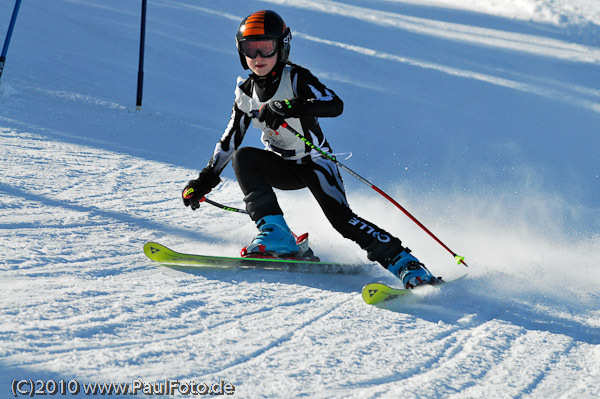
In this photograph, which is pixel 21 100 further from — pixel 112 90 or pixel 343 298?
pixel 343 298

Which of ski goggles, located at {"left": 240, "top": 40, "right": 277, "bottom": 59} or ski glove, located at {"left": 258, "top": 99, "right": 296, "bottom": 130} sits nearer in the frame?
ski glove, located at {"left": 258, "top": 99, "right": 296, "bottom": 130}

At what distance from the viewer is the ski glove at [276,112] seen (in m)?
3.47

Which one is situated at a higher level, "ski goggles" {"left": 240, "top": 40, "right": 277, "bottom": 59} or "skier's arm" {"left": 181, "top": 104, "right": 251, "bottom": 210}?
"ski goggles" {"left": 240, "top": 40, "right": 277, "bottom": 59}

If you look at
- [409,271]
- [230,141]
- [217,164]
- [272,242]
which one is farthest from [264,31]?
[409,271]

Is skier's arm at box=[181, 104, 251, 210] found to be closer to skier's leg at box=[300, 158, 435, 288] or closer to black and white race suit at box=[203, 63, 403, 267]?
black and white race suit at box=[203, 63, 403, 267]

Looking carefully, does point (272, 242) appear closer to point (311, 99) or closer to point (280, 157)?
point (280, 157)

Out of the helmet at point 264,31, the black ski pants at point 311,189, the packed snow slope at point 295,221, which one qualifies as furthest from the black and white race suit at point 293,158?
the packed snow slope at point 295,221

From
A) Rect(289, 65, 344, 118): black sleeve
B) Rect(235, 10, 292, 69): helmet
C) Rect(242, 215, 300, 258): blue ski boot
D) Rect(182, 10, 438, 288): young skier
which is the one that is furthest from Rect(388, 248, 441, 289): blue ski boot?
Rect(235, 10, 292, 69): helmet

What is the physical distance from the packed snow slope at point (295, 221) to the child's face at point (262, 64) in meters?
1.14

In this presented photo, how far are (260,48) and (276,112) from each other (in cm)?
40

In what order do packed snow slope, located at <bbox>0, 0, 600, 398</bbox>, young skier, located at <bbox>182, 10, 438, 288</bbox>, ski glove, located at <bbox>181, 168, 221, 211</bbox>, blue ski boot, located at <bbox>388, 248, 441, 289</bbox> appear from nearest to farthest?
packed snow slope, located at <bbox>0, 0, 600, 398</bbox>
blue ski boot, located at <bbox>388, 248, 441, 289</bbox>
young skier, located at <bbox>182, 10, 438, 288</bbox>
ski glove, located at <bbox>181, 168, 221, 211</bbox>

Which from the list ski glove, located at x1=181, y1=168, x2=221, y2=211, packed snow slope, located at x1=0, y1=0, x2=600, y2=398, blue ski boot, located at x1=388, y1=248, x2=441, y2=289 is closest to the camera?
packed snow slope, located at x1=0, y1=0, x2=600, y2=398

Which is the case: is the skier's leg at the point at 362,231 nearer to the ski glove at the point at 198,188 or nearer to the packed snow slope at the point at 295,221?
the packed snow slope at the point at 295,221

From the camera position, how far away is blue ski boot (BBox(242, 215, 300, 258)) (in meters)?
3.63
